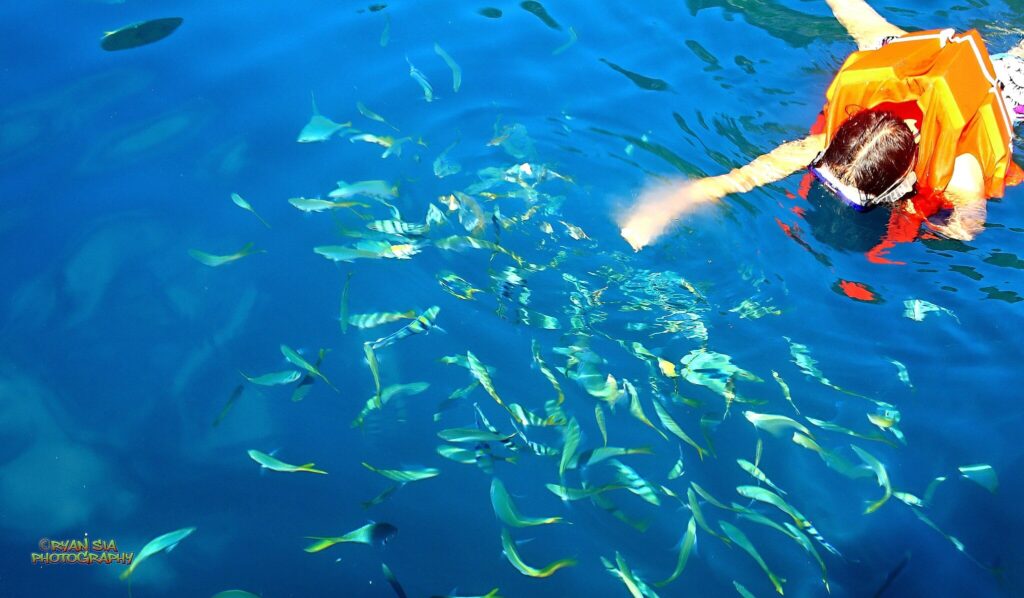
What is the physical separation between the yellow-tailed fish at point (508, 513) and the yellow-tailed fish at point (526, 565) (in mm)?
69

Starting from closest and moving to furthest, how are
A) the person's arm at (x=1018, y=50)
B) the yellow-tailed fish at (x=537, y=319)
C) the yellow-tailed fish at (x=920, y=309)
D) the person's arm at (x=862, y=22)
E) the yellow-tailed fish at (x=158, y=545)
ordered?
the yellow-tailed fish at (x=158, y=545)
the yellow-tailed fish at (x=537, y=319)
the yellow-tailed fish at (x=920, y=309)
the person's arm at (x=1018, y=50)
the person's arm at (x=862, y=22)

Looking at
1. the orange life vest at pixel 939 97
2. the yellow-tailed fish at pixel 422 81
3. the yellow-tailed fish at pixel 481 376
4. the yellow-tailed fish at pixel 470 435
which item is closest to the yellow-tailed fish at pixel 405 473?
the yellow-tailed fish at pixel 470 435

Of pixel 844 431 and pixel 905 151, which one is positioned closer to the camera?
pixel 844 431

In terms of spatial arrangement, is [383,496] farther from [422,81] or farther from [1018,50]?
[1018,50]

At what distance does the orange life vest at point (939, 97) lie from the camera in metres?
3.51

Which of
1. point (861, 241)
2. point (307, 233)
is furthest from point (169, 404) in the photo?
point (861, 241)

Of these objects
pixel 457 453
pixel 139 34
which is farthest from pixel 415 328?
pixel 139 34

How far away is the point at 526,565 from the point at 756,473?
832mm

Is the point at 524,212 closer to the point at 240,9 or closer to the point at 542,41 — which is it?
the point at 542,41

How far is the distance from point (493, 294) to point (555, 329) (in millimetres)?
272

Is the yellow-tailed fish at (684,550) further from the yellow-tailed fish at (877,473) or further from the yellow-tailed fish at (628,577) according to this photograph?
the yellow-tailed fish at (877,473)

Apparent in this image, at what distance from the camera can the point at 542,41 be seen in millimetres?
4395

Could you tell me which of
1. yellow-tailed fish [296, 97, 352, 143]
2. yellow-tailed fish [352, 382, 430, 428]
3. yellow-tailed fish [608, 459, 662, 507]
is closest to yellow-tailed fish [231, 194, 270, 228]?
yellow-tailed fish [296, 97, 352, 143]

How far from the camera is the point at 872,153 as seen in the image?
10.8 feet
